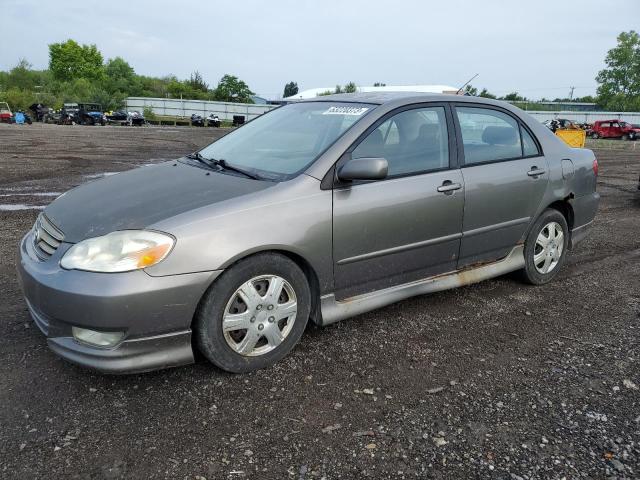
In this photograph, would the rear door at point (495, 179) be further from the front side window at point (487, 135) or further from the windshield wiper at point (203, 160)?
the windshield wiper at point (203, 160)

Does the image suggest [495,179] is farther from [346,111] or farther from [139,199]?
[139,199]

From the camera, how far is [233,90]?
9212 centimetres

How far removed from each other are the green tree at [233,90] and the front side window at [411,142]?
9139 cm

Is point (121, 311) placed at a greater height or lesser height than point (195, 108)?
lesser

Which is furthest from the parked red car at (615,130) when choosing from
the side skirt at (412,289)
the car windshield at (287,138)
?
the car windshield at (287,138)

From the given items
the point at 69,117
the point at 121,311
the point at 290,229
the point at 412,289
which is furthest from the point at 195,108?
the point at 121,311

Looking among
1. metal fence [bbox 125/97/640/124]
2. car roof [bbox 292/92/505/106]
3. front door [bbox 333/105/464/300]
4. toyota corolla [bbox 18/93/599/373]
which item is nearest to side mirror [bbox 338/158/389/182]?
toyota corolla [bbox 18/93/599/373]

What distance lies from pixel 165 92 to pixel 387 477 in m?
97.1

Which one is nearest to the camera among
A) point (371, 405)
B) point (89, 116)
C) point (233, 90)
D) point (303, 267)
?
point (371, 405)

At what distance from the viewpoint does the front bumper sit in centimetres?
243

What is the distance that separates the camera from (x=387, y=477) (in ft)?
6.99

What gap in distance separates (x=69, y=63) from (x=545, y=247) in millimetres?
100131

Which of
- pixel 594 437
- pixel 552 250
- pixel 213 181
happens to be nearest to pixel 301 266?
pixel 213 181

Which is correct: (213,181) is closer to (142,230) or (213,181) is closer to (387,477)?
(142,230)
